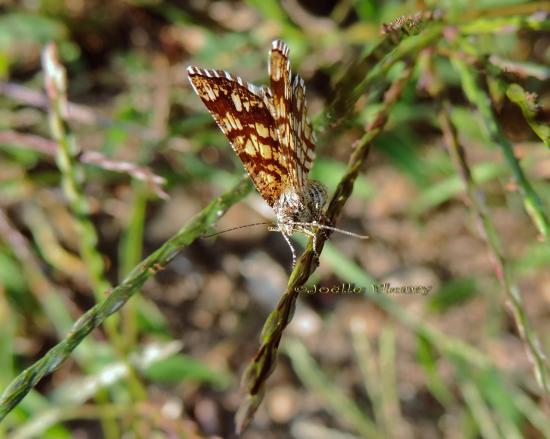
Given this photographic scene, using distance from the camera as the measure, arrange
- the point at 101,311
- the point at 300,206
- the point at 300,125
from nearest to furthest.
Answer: the point at 101,311, the point at 300,125, the point at 300,206

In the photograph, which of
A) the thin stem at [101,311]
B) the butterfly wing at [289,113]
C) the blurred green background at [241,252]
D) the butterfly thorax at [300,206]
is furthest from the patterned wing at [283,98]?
the blurred green background at [241,252]

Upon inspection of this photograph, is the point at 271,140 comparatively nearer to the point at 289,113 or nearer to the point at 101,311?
the point at 289,113

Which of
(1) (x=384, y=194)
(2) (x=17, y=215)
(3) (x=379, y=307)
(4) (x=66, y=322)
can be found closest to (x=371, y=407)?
(3) (x=379, y=307)

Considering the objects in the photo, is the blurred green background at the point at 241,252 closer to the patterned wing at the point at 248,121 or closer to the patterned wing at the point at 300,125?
the patterned wing at the point at 248,121

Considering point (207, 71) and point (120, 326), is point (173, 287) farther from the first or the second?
point (207, 71)

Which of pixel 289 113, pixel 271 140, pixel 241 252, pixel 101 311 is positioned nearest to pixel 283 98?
pixel 289 113

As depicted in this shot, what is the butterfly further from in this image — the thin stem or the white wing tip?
the thin stem

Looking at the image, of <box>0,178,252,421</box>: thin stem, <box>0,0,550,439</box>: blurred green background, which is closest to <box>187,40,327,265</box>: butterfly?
<box>0,178,252,421</box>: thin stem
